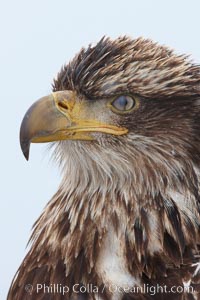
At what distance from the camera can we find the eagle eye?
653 cm

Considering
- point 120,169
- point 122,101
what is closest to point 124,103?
point 122,101

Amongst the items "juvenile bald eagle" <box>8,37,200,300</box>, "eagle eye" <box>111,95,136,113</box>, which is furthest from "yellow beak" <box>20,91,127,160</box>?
"eagle eye" <box>111,95,136,113</box>

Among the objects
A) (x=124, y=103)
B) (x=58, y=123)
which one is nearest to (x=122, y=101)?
(x=124, y=103)

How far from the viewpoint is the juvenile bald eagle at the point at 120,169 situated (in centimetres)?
639

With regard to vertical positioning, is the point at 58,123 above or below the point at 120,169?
above

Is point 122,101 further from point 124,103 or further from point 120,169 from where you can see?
point 120,169

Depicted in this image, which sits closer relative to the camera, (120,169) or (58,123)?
(58,123)

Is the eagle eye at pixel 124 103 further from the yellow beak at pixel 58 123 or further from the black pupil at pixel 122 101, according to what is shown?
the yellow beak at pixel 58 123

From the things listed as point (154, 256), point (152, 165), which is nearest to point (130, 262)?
point (154, 256)

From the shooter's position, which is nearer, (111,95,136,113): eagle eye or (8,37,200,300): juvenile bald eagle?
(8,37,200,300): juvenile bald eagle

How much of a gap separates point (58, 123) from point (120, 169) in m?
0.47

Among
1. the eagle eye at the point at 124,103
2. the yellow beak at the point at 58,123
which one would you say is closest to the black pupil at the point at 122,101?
the eagle eye at the point at 124,103

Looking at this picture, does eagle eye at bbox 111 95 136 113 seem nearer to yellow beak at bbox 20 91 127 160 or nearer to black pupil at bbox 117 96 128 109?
black pupil at bbox 117 96 128 109

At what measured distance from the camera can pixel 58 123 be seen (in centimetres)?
648
